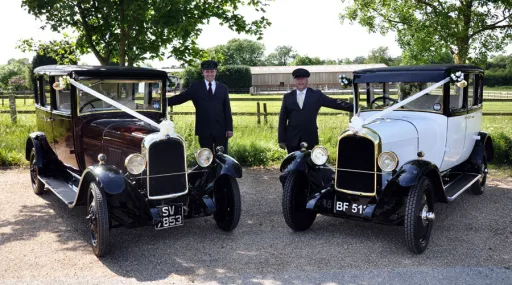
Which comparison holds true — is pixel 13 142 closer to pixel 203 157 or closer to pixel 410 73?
pixel 203 157

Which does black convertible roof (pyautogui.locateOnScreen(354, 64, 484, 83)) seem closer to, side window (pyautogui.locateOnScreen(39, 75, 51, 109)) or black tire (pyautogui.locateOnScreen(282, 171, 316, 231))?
black tire (pyautogui.locateOnScreen(282, 171, 316, 231))

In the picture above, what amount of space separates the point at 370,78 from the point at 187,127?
17.7 ft

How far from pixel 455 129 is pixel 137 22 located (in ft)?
19.1

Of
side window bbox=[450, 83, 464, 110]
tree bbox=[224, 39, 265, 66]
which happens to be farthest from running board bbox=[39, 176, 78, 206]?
tree bbox=[224, 39, 265, 66]

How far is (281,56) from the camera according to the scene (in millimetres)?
103125

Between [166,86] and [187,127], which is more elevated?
[166,86]

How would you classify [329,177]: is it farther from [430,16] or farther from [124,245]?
[430,16]

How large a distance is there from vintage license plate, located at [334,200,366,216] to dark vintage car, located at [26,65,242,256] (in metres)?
1.09

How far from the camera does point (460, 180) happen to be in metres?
6.27

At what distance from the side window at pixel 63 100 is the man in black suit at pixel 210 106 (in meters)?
1.27

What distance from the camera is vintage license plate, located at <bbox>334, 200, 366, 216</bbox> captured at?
187 inches

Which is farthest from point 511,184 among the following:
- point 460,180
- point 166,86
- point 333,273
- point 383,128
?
point 166,86

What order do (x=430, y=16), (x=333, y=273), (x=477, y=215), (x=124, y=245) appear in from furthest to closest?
(x=430, y=16) → (x=477, y=215) → (x=124, y=245) → (x=333, y=273)

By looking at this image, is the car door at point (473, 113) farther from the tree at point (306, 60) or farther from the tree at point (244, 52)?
the tree at point (244, 52)
